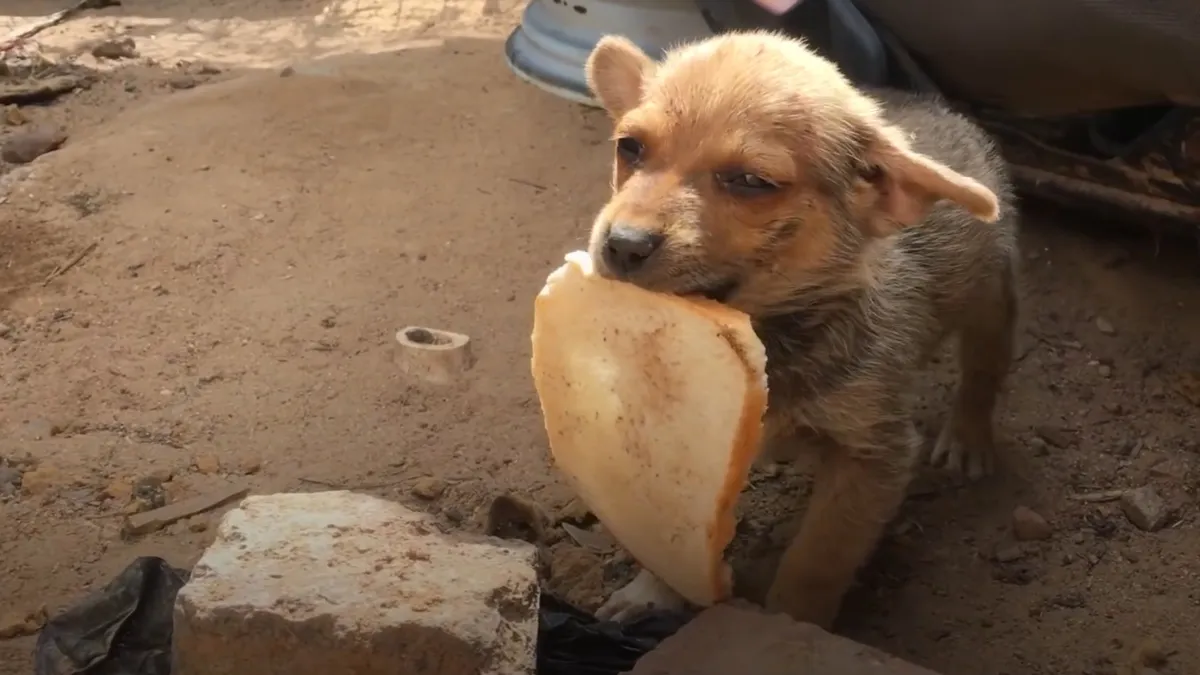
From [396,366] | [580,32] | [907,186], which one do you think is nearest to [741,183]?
[907,186]

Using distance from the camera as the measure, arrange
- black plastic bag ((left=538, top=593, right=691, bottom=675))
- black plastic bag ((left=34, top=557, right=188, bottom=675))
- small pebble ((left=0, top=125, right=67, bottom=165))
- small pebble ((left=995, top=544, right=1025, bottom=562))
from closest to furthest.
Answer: black plastic bag ((left=34, top=557, right=188, bottom=675)), black plastic bag ((left=538, top=593, right=691, bottom=675)), small pebble ((left=995, top=544, right=1025, bottom=562)), small pebble ((left=0, top=125, right=67, bottom=165))

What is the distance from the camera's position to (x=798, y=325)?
2990 mm

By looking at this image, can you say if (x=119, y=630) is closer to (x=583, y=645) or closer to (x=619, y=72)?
(x=583, y=645)

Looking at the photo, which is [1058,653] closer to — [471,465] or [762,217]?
[762,217]

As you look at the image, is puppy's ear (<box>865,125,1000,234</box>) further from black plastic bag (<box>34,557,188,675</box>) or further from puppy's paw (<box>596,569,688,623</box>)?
black plastic bag (<box>34,557,188,675</box>)

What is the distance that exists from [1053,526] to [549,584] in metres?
1.67

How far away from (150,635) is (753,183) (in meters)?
1.86

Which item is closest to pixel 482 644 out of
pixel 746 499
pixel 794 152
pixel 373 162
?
pixel 794 152

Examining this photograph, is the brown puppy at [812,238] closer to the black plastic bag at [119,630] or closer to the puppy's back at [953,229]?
the puppy's back at [953,229]

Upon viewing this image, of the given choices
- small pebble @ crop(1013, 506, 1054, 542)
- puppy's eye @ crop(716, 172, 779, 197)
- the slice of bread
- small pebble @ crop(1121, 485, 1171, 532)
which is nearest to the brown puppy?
puppy's eye @ crop(716, 172, 779, 197)

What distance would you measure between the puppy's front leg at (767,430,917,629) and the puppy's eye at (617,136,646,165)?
0.97m

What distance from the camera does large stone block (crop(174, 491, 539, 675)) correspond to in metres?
2.46

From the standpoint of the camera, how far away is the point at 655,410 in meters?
2.83

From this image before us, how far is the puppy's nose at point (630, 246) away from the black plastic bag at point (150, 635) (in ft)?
3.12
